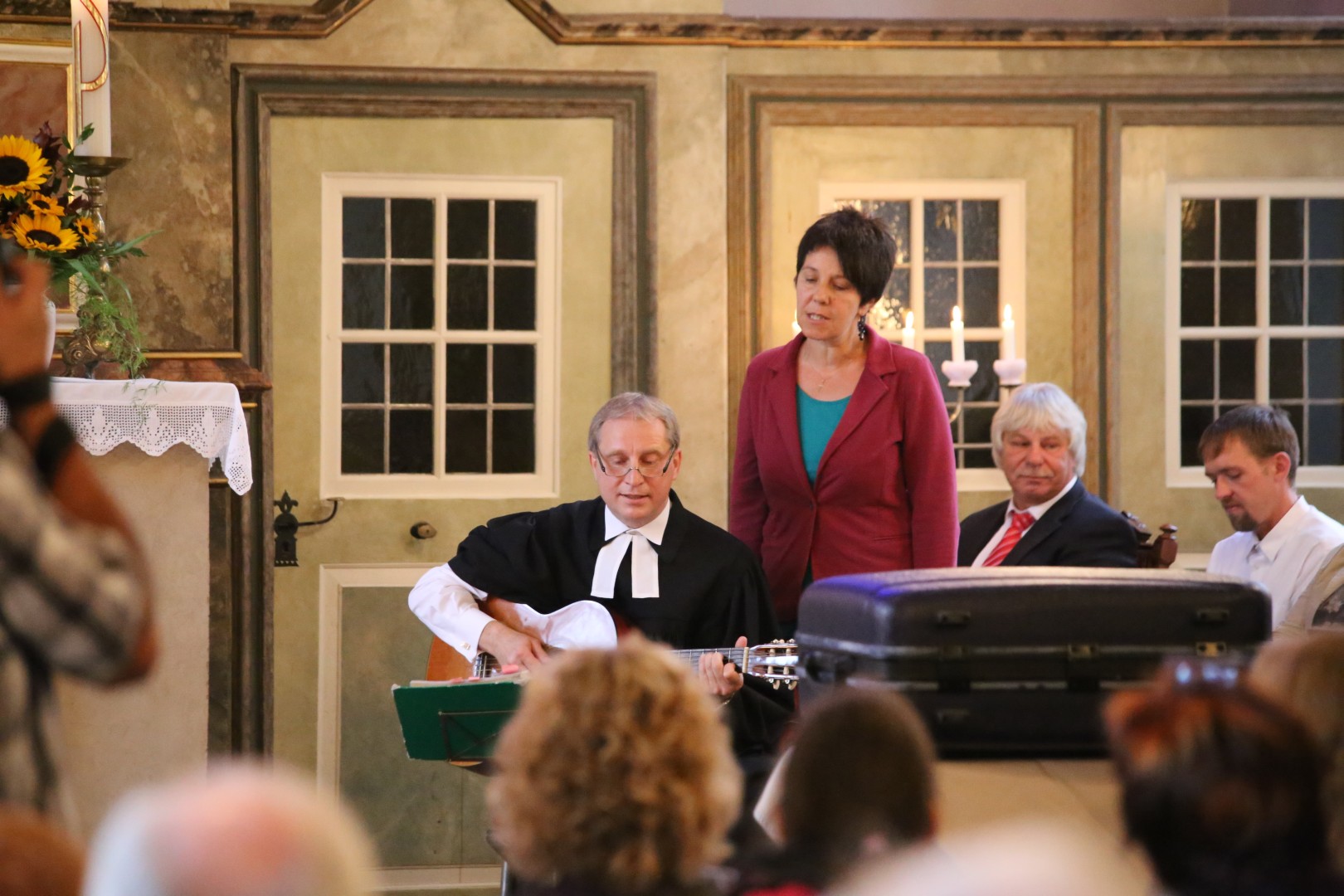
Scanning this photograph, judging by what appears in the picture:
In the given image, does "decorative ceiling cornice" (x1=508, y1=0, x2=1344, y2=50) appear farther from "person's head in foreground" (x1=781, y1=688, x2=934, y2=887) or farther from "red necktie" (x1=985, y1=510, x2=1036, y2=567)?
"person's head in foreground" (x1=781, y1=688, x2=934, y2=887)

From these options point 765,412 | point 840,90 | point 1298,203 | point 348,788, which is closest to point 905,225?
point 840,90

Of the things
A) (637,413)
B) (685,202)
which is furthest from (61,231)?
(685,202)

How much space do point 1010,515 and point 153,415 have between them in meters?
2.17

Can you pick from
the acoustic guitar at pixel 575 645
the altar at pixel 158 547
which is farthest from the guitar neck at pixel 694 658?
the altar at pixel 158 547

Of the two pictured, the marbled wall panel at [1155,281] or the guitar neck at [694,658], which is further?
the marbled wall panel at [1155,281]

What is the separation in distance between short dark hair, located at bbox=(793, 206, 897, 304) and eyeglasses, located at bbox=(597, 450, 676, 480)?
0.58 meters

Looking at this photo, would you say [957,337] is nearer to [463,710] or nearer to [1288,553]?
[1288,553]

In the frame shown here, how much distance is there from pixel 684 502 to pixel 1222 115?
2.50 metres

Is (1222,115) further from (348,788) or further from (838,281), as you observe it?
(348,788)

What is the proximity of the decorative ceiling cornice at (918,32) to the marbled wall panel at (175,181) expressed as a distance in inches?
44.3

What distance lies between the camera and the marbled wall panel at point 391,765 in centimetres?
536

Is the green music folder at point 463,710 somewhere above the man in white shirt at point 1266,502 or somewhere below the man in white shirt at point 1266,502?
below

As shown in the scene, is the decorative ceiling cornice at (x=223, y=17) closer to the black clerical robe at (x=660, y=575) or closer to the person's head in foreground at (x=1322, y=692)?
the black clerical robe at (x=660, y=575)

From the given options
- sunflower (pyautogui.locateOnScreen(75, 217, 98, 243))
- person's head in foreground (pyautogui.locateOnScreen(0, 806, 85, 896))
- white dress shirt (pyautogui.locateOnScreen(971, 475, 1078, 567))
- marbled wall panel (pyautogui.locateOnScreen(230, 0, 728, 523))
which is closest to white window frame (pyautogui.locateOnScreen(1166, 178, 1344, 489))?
marbled wall panel (pyautogui.locateOnScreen(230, 0, 728, 523))
